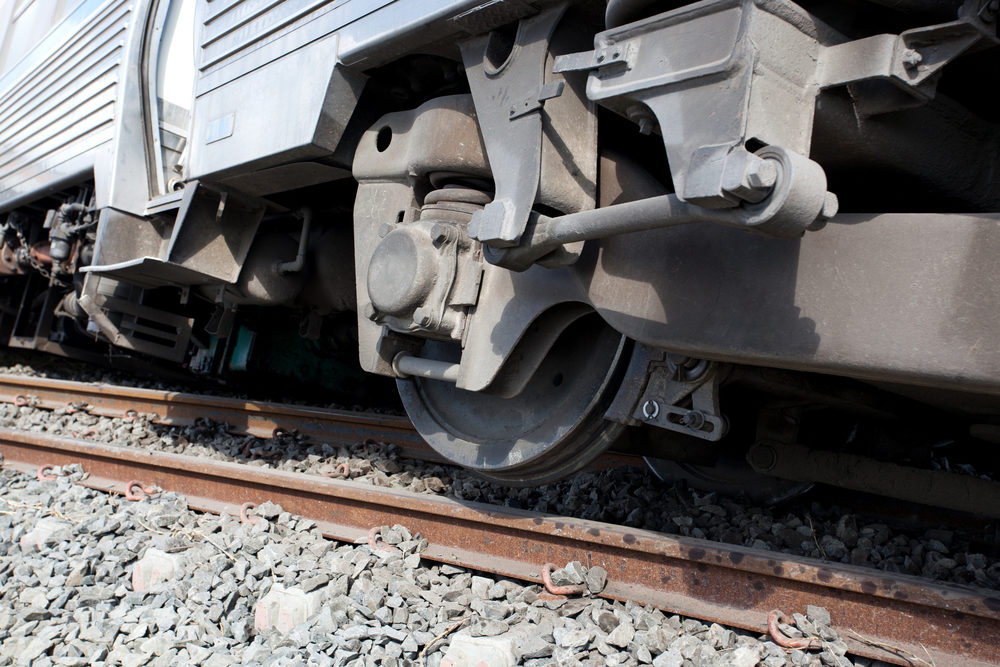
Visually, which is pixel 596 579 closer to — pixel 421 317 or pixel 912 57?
pixel 421 317

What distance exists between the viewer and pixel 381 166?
297 centimetres

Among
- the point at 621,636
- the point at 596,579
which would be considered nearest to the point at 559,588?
the point at 596,579

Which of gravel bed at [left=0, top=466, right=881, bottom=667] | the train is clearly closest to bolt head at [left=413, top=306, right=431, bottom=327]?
the train

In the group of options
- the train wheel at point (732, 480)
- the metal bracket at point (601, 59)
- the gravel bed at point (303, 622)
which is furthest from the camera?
the train wheel at point (732, 480)

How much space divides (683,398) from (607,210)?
0.69 metres

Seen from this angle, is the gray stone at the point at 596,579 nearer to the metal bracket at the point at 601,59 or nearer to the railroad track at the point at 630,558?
the railroad track at the point at 630,558

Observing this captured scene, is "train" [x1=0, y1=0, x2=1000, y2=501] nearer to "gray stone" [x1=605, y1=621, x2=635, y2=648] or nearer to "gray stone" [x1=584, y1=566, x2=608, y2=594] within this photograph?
"gray stone" [x1=584, y1=566, x2=608, y2=594]

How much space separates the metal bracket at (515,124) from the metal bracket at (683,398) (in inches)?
24.7

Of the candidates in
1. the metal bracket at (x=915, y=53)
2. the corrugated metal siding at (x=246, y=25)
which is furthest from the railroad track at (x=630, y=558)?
the corrugated metal siding at (x=246, y=25)

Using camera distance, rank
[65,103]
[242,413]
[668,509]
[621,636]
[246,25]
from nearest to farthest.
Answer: [621,636] < [668,509] < [246,25] < [242,413] < [65,103]

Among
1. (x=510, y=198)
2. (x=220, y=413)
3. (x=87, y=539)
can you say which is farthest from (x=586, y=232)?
(x=220, y=413)

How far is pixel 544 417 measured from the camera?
2711 millimetres

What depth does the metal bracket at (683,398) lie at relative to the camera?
84.0 inches

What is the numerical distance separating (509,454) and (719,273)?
1114mm
